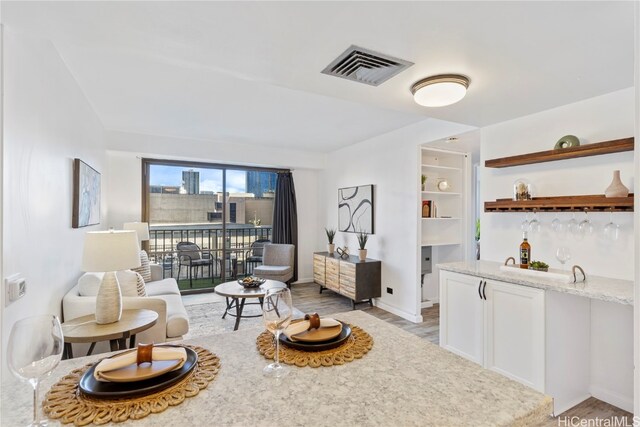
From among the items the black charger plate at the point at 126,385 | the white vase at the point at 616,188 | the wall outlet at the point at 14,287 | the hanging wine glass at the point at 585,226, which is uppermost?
the white vase at the point at 616,188

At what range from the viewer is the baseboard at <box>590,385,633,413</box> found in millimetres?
2254

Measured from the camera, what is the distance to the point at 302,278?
6.43 metres

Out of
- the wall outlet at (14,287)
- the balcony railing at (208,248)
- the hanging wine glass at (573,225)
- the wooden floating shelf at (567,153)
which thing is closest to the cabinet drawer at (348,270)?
the balcony railing at (208,248)

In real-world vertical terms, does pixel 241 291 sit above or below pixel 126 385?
below

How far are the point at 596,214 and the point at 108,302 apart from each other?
11.7ft

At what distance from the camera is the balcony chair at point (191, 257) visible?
18.6ft

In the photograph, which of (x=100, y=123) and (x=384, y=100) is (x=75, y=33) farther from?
(x=100, y=123)

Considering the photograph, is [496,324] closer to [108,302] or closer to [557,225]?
[557,225]

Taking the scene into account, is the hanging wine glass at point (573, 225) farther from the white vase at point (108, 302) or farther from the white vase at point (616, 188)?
Answer: the white vase at point (108, 302)

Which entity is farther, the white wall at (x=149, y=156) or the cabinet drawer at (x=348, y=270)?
the white wall at (x=149, y=156)

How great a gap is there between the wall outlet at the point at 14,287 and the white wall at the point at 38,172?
43mm

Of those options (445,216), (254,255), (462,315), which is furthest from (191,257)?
(462,315)

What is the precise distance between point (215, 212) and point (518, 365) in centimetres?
504

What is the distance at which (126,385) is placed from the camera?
0.89m
